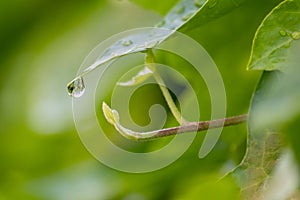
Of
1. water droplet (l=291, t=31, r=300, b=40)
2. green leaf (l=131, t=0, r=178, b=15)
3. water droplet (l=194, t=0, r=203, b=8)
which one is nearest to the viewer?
water droplet (l=291, t=31, r=300, b=40)

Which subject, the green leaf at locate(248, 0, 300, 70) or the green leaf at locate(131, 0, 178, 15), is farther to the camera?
the green leaf at locate(131, 0, 178, 15)

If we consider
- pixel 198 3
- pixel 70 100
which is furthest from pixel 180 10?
pixel 70 100

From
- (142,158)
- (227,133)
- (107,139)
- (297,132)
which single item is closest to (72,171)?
(107,139)

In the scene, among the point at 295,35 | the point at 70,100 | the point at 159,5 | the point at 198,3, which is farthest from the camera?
Answer: the point at 70,100

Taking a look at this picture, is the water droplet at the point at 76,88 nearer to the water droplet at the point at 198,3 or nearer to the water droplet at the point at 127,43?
the water droplet at the point at 127,43

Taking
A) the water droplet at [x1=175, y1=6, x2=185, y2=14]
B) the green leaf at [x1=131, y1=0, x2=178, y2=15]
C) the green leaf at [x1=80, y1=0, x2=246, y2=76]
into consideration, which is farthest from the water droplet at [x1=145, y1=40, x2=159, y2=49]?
the green leaf at [x1=131, y1=0, x2=178, y2=15]

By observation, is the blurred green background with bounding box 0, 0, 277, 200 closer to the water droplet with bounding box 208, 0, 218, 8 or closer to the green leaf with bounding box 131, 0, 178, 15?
the green leaf with bounding box 131, 0, 178, 15

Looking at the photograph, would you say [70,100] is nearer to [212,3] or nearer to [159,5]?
[159,5]
